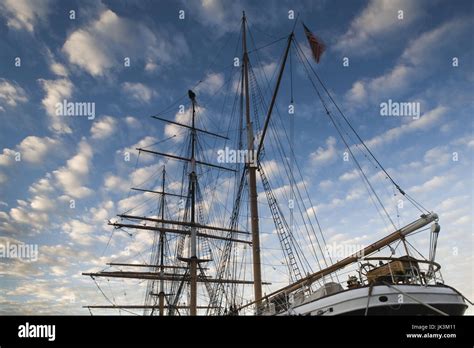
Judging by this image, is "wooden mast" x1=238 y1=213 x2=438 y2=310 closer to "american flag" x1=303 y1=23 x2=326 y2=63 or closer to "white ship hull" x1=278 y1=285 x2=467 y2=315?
"white ship hull" x1=278 y1=285 x2=467 y2=315

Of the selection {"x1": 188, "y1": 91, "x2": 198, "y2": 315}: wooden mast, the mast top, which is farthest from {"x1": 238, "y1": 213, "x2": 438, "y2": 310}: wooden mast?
the mast top

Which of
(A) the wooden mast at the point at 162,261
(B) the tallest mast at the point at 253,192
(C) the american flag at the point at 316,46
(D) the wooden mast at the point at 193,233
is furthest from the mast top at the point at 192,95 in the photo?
(C) the american flag at the point at 316,46

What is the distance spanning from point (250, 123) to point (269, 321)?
1749cm

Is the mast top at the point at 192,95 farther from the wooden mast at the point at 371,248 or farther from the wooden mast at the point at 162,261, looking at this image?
the wooden mast at the point at 371,248

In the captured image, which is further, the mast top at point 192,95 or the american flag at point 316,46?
the mast top at point 192,95

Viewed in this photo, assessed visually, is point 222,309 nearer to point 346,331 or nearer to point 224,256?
point 224,256

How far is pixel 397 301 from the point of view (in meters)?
9.88

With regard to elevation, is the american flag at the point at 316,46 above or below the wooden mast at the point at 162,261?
above

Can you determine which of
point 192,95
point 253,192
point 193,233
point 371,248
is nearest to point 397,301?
point 371,248

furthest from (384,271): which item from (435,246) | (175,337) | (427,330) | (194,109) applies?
(194,109)

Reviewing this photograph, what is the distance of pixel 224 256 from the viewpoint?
24531mm

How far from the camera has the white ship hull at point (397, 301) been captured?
9961 mm

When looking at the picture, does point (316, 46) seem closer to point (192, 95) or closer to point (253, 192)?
point (253, 192)

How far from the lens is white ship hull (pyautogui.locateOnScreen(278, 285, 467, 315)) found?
32.7ft
